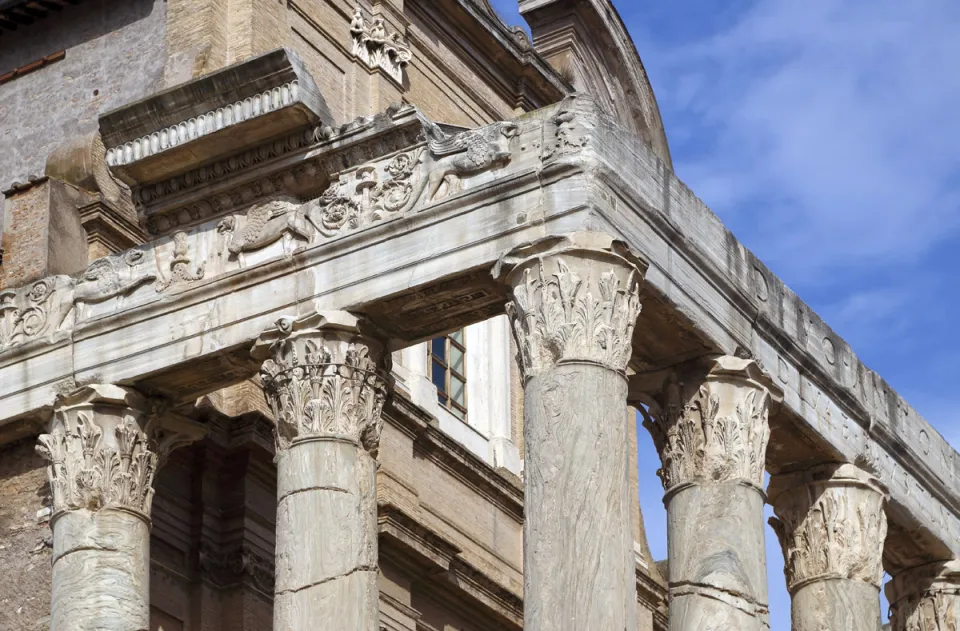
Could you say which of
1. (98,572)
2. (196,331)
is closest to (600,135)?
(196,331)

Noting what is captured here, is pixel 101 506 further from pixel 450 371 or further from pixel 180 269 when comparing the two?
pixel 450 371

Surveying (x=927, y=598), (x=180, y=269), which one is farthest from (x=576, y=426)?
(x=927, y=598)

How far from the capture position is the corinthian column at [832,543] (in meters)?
21.3

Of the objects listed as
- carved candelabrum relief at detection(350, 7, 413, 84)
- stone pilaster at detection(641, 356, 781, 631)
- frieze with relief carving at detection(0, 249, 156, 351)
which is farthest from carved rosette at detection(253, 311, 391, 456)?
carved candelabrum relief at detection(350, 7, 413, 84)

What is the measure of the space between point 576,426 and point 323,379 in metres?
2.33

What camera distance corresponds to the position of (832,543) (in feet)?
70.5

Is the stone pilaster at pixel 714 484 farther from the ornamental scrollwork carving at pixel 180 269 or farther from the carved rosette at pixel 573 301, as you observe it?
the ornamental scrollwork carving at pixel 180 269

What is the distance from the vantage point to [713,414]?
20.0 metres

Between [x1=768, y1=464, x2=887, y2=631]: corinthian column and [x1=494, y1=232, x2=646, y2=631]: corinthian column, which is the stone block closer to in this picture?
[x1=494, y1=232, x2=646, y2=631]: corinthian column

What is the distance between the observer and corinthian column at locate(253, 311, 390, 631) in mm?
18984

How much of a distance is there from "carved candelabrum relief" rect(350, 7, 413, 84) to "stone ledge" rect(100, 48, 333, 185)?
539 cm

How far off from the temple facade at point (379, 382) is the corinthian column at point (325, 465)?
25mm

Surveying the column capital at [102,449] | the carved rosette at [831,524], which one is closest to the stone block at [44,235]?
the column capital at [102,449]

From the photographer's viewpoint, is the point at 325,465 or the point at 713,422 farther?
the point at 713,422
